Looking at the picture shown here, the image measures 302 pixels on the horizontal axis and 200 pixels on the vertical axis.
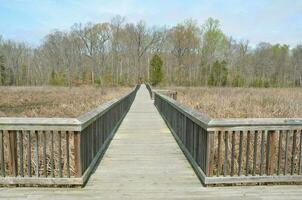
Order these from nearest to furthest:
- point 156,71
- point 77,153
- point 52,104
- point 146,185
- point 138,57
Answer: point 77,153 < point 146,185 < point 52,104 < point 156,71 < point 138,57

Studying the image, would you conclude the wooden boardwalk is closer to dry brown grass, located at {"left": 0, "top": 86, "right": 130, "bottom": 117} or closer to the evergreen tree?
dry brown grass, located at {"left": 0, "top": 86, "right": 130, "bottom": 117}

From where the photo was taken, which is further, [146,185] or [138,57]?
[138,57]

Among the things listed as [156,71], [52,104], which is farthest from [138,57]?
[52,104]

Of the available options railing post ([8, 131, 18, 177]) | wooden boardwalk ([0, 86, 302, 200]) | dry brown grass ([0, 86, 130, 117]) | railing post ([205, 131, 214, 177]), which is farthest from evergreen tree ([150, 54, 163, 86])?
railing post ([8, 131, 18, 177])

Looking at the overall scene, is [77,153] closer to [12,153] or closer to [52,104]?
[12,153]

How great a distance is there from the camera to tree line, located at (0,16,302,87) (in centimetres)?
6256

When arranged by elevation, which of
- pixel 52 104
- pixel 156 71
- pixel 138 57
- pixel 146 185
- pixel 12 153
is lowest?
pixel 52 104

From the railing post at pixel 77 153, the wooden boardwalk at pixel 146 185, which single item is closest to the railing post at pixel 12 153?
the wooden boardwalk at pixel 146 185

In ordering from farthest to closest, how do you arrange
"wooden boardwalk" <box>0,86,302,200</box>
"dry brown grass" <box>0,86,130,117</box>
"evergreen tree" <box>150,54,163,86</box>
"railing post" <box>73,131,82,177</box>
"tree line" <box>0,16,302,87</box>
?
1. "tree line" <box>0,16,302,87</box>
2. "evergreen tree" <box>150,54,163,86</box>
3. "dry brown grass" <box>0,86,130,117</box>
4. "railing post" <box>73,131,82,177</box>
5. "wooden boardwalk" <box>0,86,302,200</box>

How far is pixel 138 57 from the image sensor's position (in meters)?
67.8

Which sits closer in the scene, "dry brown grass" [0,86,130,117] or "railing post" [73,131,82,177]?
"railing post" [73,131,82,177]

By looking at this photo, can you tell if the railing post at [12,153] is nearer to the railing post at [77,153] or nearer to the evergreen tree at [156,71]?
the railing post at [77,153]

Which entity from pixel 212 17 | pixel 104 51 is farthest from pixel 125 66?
pixel 212 17

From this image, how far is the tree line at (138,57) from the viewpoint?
62.6 metres
